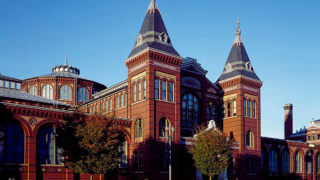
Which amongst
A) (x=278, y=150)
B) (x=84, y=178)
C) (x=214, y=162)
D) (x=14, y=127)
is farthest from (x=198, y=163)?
(x=278, y=150)

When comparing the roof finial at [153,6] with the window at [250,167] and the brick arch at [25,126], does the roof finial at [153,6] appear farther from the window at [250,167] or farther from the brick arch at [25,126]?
the window at [250,167]

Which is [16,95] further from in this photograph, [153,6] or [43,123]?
[153,6]

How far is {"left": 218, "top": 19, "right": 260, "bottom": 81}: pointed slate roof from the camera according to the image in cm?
5909

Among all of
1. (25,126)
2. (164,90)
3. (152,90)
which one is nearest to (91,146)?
(25,126)

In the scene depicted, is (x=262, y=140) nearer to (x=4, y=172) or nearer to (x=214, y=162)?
(x=214, y=162)

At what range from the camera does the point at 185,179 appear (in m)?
49.2

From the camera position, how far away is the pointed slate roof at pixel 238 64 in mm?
59094

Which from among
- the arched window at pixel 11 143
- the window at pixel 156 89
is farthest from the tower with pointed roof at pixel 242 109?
the arched window at pixel 11 143

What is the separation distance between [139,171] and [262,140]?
2621cm

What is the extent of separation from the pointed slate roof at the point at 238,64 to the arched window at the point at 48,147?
29.2 m

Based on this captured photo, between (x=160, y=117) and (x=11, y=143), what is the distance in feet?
57.1

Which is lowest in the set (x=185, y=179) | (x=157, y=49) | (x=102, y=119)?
(x=185, y=179)

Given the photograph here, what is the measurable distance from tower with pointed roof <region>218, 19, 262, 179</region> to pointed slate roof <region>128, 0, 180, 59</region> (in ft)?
43.2

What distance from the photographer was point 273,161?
66.4m
